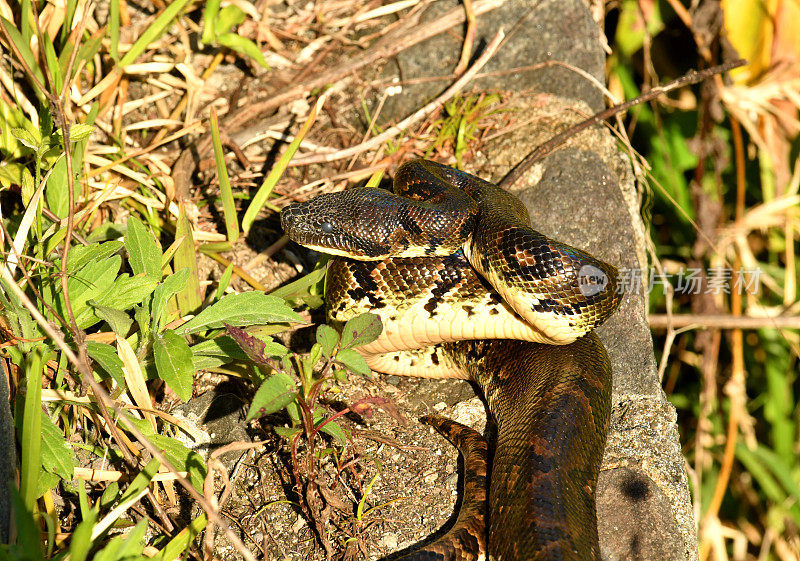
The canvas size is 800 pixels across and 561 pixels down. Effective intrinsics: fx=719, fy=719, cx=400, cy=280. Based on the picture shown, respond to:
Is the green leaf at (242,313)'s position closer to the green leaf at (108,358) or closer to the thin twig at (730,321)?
the green leaf at (108,358)

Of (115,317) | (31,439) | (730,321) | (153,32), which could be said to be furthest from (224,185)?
(730,321)

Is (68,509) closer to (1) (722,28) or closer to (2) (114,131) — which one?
(2) (114,131)

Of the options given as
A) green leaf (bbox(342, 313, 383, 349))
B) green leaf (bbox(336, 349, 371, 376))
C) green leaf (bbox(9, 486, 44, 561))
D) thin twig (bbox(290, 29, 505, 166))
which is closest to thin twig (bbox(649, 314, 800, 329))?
thin twig (bbox(290, 29, 505, 166))

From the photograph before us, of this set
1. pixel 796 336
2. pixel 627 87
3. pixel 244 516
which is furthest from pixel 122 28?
pixel 796 336

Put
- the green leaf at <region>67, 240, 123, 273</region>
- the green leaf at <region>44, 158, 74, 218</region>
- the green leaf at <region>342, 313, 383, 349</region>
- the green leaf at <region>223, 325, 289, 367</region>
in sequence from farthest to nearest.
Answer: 1. the green leaf at <region>44, 158, 74, 218</region>
2. the green leaf at <region>67, 240, 123, 273</region>
3. the green leaf at <region>342, 313, 383, 349</region>
4. the green leaf at <region>223, 325, 289, 367</region>

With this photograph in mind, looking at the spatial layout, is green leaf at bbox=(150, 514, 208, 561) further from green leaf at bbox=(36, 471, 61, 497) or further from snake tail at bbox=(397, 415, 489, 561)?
snake tail at bbox=(397, 415, 489, 561)

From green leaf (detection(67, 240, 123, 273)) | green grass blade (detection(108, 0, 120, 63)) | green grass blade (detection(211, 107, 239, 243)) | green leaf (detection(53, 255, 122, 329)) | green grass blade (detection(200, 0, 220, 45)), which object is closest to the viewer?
green leaf (detection(53, 255, 122, 329))
